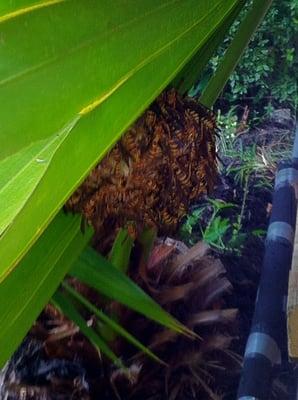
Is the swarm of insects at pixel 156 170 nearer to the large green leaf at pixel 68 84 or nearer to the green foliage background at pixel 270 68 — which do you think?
the large green leaf at pixel 68 84

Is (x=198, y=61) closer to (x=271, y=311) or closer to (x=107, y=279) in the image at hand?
(x=107, y=279)

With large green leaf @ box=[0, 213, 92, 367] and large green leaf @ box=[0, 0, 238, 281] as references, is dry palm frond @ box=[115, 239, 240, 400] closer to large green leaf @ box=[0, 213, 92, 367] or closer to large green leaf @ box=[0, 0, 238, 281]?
large green leaf @ box=[0, 213, 92, 367]

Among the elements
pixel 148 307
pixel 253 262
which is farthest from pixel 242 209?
pixel 148 307

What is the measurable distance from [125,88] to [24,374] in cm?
89

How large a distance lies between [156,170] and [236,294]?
1070 mm

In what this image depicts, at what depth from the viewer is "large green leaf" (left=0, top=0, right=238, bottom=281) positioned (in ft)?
1.04

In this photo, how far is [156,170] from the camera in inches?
21.7

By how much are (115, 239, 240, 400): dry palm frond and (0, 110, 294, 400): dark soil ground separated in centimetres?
4

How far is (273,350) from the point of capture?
121cm

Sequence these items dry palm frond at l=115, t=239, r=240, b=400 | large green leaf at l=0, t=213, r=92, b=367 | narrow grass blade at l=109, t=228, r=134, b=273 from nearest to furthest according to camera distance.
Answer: large green leaf at l=0, t=213, r=92, b=367 < narrow grass blade at l=109, t=228, r=134, b=273 < dry palm frond at l=115, t=239, r=240, b=400

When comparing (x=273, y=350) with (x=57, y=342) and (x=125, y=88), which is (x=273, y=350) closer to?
(x=57, y=342)

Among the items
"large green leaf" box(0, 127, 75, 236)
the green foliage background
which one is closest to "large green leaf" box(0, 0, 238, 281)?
"large green leaf" box(0, 127, 75, 236)

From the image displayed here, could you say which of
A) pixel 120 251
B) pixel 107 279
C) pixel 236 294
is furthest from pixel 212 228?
pixel 107 279

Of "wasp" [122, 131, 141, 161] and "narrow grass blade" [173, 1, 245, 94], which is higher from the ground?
"wasp" [122, 131, 141, 161]
